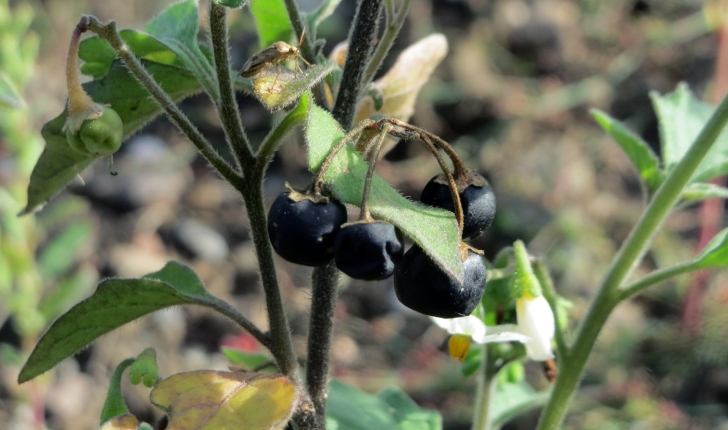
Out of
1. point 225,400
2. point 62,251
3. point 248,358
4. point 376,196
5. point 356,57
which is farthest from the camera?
point 62,251

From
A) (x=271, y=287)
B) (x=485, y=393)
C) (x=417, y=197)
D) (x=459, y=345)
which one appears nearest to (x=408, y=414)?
(x=485, y=393)

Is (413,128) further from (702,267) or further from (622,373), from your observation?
(622,373)

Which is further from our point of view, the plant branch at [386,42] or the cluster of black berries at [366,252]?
the plant branch at [386,42]

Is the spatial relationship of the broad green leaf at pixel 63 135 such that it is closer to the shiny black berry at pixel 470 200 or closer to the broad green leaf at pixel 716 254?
the shiny black berry at pixel 470 200

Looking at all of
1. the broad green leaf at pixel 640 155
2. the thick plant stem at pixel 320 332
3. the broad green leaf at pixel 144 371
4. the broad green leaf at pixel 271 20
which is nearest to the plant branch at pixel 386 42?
the broad green leaf at pixel 271 20

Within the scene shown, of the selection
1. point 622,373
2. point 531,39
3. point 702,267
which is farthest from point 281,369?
point 531,39

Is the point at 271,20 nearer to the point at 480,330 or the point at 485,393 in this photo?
the point at 480,330
